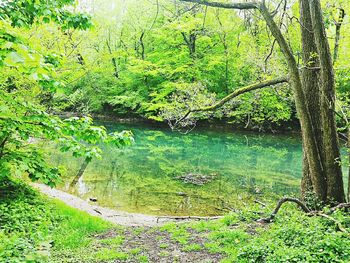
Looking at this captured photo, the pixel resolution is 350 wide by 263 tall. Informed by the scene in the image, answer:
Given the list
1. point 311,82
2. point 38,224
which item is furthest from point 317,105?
point 38,224

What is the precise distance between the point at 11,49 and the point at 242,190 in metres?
14.1

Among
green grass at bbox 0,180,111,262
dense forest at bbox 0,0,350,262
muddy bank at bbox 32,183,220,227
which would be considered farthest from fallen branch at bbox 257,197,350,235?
green grass at bbox 0,180,111,262

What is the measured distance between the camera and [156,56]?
3825 cm

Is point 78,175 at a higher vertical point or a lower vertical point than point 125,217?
higher

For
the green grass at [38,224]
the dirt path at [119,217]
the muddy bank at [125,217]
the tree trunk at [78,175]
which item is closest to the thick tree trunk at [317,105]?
the muddy bank at [125,217]

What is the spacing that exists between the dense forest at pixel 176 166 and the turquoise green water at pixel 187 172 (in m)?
0.09

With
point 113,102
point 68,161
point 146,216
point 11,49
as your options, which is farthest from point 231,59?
point 11,49

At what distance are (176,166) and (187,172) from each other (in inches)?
68.6

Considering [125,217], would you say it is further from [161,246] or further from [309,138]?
[309,138]

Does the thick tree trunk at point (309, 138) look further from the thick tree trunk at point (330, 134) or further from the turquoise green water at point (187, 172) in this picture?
the turquoise green water at point (187, 172)

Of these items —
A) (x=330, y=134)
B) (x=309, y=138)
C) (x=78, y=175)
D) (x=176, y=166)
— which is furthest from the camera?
(x=176, y=166)

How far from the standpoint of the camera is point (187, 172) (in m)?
18.9

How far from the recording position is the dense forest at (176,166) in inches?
207

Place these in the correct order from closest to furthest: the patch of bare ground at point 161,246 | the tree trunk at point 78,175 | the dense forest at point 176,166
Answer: the dense forest at point 176,166
the patch of bare ground at point 161,246
the tree trunk at point 78,175
